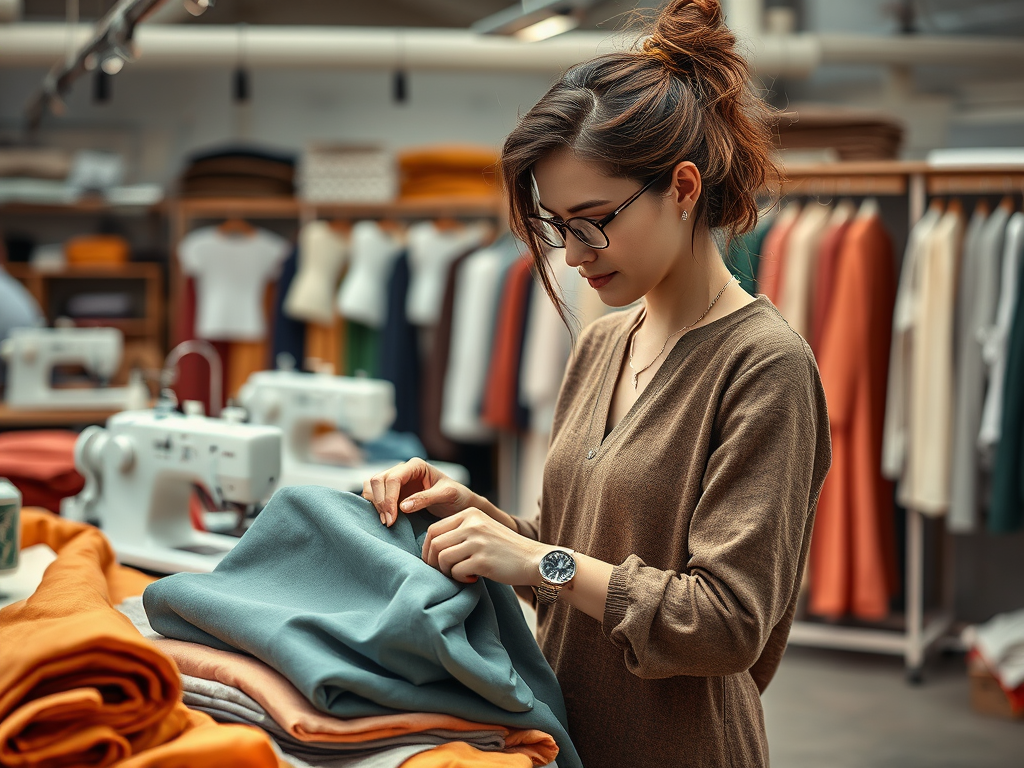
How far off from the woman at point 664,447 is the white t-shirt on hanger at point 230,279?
4438mm

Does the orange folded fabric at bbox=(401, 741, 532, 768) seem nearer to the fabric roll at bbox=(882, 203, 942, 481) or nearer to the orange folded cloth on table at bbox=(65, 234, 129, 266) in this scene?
the fabric roll at bbox=(882, 203, 942, 481)

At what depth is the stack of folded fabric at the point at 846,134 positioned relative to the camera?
414 cm

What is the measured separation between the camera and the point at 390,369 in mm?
5266

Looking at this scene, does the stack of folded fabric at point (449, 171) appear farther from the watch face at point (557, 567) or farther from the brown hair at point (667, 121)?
the watch face at point (557, 567)

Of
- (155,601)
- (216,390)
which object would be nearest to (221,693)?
(155,601)

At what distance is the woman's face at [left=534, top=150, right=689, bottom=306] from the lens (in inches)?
48.9

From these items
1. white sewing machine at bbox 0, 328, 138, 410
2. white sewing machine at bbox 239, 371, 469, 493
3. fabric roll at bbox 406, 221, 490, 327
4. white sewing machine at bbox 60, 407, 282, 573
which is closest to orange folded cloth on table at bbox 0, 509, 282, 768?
white sewing machine at bbox 60, 407, 282, 573

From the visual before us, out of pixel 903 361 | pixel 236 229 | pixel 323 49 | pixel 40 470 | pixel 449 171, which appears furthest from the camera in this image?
pixel 236 229

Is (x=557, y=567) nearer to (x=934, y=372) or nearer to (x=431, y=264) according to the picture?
(x=934, y=372)

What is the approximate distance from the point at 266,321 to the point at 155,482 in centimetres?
370

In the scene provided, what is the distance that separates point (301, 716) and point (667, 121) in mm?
787

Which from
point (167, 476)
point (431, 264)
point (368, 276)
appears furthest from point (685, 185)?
point (368, 276)

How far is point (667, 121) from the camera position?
Answer: 124cm

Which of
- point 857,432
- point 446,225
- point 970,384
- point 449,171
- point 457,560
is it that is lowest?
point 857,432
